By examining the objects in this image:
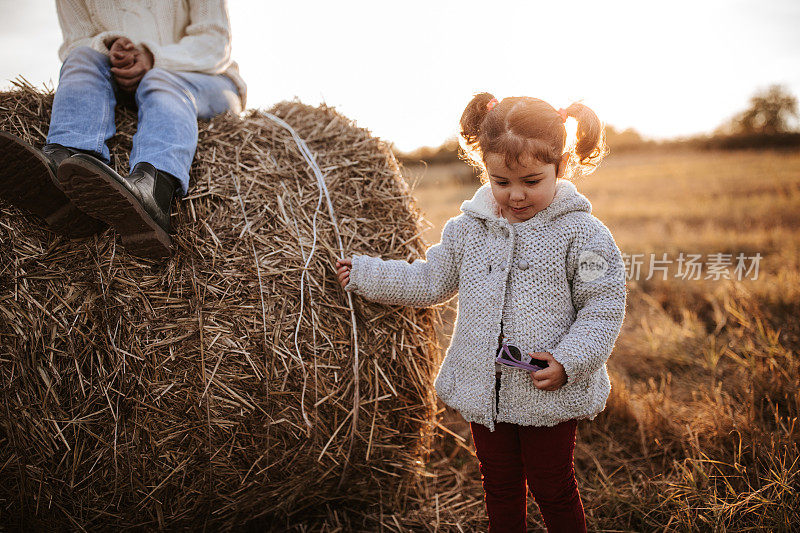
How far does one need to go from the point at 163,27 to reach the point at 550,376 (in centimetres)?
233

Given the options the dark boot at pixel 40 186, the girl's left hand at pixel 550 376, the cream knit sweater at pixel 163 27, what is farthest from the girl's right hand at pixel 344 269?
the cream knit sweater at pixel 163 27

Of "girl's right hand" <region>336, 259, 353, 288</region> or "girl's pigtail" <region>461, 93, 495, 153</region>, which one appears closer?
"girl's pigtail" <region>461, 93, 495, 153</region>

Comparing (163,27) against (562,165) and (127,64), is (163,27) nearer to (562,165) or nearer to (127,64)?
(127,64)

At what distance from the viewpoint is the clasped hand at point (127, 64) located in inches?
91.2

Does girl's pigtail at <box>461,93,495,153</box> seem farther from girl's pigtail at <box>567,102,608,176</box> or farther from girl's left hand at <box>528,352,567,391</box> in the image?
girl's left hand at <box>528,352,567,391</box>

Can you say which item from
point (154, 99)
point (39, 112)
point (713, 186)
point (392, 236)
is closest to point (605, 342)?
point (392, 236)

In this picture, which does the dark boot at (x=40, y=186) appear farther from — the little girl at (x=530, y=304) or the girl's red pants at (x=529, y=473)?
the girl's red pants at (x=529, y=473)

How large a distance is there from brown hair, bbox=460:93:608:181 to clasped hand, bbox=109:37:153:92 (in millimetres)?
1480

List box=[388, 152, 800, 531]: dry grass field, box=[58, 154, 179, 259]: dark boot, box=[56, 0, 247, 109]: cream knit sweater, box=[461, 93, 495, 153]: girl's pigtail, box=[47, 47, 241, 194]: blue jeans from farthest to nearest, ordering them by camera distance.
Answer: box=[56, 0, 247, 109]: cream knit sweater
box=[388, 152, 800, 531]: dry grass field
box=[47, 47, 241, 194]: blue jeans
box=[461, 93, 495, 153]: girl's pigtail
box=[58, 154, 179, 259]: dark boot

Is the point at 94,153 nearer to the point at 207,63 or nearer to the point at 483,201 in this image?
the point at 207,63

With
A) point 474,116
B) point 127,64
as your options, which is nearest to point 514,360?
point 474,116

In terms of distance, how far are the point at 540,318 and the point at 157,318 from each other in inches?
54.5

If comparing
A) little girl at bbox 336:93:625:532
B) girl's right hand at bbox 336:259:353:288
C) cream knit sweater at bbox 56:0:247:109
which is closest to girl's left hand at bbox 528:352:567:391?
little girl at bbox 336:93:625:532

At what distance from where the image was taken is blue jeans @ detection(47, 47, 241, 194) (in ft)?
6.79
